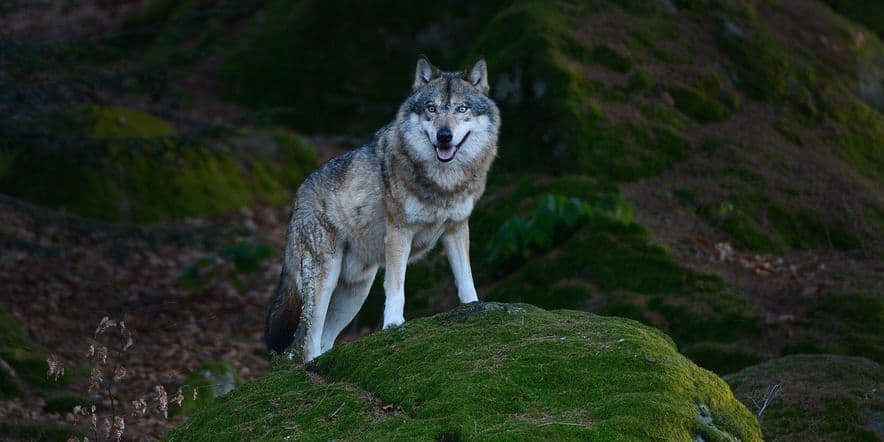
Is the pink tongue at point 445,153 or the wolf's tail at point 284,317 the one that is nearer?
the pink tongue at point 445,153

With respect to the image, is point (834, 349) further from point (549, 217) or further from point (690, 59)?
point (690, 59)

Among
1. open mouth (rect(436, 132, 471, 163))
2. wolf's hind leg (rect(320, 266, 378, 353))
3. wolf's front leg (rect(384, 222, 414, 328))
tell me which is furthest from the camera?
wolf's hind leg (rect(320, 266, 378, 353))

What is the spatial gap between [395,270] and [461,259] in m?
0.53

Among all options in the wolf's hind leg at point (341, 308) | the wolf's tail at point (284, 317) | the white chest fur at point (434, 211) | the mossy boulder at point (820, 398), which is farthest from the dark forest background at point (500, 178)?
the white chest fur at point (434, 211)

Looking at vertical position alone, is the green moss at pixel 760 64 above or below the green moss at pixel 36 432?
below

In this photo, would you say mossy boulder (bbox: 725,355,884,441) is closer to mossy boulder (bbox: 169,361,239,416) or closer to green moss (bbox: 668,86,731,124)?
mossy boulder (bbox: 169,361,239,416)

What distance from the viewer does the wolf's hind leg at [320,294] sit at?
31.2 feet

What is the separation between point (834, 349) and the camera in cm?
1203

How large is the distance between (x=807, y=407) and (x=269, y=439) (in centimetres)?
457

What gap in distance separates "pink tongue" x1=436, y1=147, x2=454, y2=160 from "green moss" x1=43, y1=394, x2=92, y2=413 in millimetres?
5560

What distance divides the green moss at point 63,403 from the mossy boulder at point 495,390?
218 inches

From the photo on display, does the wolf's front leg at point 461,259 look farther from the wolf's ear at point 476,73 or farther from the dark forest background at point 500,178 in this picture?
the dark forest background at point 500,178

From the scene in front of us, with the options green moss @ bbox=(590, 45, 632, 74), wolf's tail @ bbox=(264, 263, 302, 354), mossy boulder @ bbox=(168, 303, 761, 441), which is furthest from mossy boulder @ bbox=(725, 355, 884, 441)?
green moss @ bbox=(590, 45, 632, 74)

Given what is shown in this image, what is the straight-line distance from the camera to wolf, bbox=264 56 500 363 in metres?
8.94
